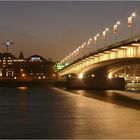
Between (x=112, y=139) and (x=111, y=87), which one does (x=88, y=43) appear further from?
(x=112, y=139)

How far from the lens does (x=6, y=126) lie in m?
21.8

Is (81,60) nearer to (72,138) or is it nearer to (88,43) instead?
(88,43)

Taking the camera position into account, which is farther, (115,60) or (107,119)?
(115,60)

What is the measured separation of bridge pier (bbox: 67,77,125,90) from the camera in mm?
77750

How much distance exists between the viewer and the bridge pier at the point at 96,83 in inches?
3061

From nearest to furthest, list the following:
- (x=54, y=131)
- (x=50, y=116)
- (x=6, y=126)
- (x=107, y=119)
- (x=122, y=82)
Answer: (x=54, y=131) → (x=6, y=126) → (x=107, y=119) → (x=50, y=116) → (x=122, y=82)

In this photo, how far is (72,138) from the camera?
18.0 m

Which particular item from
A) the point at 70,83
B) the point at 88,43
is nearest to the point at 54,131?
the point at 70,83


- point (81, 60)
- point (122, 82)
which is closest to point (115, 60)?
point (122, 82)

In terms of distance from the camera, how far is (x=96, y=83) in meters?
79.4

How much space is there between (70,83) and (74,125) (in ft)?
183

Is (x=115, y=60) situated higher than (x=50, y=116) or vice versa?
(x=115, y=60)

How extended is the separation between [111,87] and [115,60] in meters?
6.75

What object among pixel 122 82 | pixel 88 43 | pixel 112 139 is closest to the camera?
pixel 112 139
